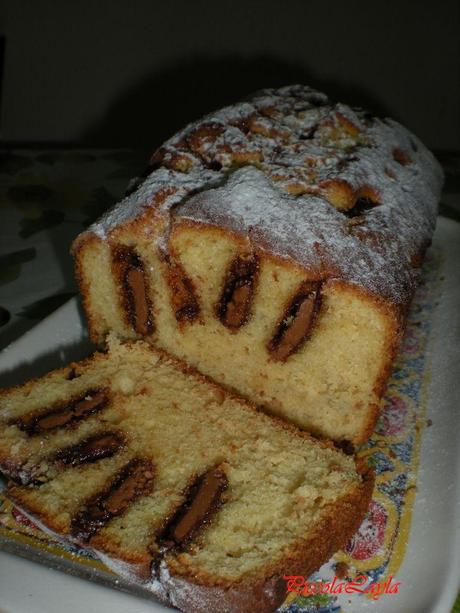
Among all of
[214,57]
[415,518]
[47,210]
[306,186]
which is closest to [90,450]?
[415,518]

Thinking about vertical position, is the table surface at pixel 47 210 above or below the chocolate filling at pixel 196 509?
below

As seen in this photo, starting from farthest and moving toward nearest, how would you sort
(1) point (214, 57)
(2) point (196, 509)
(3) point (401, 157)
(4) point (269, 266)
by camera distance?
1. (1) point (214, 57)
2. (3) point (401, 157)
3. (4) point (269, 266)
4. (2) point (196, 509)

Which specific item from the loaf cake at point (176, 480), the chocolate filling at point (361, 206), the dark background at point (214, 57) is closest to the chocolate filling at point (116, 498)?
the loaf cake at point (176, 480)

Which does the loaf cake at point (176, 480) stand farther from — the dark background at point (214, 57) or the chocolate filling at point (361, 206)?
the dark background at point (214, 57)

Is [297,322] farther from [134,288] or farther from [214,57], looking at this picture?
[214,57]

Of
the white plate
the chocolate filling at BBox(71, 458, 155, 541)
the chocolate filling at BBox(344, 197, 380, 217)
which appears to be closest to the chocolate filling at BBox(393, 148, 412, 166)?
the chocolate filling at BBox(344, 197, 380, 217)

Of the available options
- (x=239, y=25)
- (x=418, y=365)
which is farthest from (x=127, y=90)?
(x=418, y=365)

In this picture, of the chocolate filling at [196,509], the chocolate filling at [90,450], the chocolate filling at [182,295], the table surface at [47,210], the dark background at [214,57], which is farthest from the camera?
the dark background at [214,57]
